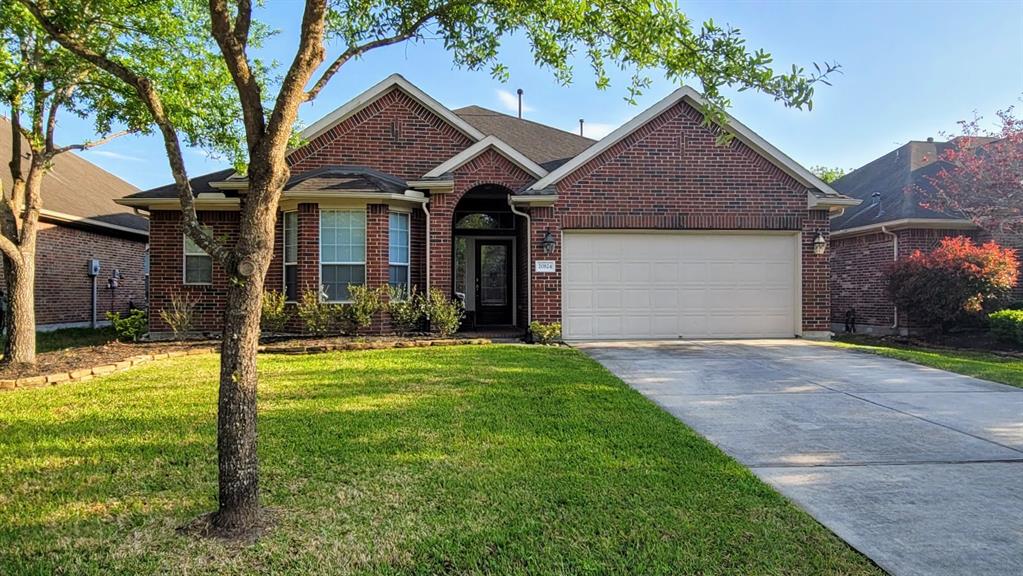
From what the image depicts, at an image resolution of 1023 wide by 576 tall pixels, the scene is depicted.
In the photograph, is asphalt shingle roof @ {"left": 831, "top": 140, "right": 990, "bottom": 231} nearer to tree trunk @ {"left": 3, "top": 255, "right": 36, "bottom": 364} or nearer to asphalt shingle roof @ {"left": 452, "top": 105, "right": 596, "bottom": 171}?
asphalt shingle roof @ {"left": 452, "top": 105, "right": 596, "bottom": 171}

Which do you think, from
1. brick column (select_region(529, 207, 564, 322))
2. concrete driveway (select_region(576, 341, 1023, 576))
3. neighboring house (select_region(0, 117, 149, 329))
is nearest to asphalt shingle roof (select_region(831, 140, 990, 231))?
concrete driveway (select_region(576, 341, 1023, 576))

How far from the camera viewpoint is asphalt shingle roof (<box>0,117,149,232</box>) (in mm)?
15695

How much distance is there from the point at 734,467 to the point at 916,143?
19.0 m


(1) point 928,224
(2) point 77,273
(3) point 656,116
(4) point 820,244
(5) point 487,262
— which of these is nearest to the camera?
(3) point 656,116

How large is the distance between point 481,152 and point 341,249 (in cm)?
346

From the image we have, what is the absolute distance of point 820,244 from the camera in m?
11.9

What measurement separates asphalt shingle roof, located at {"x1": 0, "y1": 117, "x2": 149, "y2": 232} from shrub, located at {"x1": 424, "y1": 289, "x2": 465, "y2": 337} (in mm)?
10616

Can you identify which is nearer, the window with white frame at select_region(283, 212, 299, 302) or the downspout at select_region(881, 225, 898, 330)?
the window with white frame at select_region(283, 212, 299, 302)

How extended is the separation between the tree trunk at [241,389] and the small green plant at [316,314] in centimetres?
826

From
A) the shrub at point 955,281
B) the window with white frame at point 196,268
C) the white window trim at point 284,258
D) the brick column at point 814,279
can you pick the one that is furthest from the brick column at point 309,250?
the shrub at point 955,281

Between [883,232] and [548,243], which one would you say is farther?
[883,232]

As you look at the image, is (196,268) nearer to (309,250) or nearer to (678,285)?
(309,250)

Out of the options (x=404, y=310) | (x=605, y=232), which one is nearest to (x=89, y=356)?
(x=404, y=310)

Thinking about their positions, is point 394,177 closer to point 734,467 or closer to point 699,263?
point 699,263
